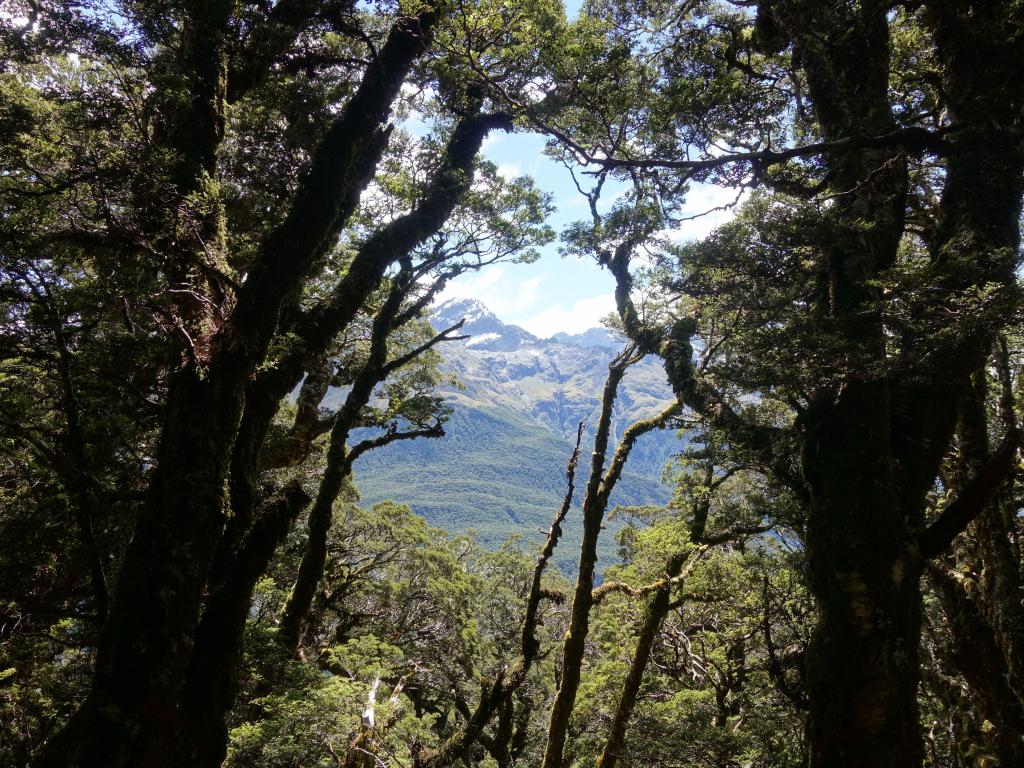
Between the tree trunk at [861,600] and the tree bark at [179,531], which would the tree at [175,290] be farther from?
the tree trunk at [861,600]

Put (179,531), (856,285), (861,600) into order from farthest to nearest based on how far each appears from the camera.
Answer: (856,285), (861,600), (179,531)

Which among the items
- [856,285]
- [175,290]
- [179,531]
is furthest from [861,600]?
[175,290]

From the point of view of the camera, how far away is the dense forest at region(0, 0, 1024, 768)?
425 centimetres

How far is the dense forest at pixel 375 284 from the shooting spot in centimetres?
425

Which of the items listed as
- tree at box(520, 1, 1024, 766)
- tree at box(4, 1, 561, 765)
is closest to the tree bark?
tree at box(4, 1, 561, 765)

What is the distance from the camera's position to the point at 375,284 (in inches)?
291

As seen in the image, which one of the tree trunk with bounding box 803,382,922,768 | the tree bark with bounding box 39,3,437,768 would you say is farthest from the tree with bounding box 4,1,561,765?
the tree trunk with bounding box 803,382,922,768

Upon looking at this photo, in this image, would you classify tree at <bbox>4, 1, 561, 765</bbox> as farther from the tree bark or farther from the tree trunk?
the tree trunk

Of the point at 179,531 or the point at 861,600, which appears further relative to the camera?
the point at 861,600

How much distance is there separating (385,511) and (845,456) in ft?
69.1

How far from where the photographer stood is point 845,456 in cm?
491

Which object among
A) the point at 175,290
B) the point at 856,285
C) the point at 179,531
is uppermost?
→ the point at 856,285

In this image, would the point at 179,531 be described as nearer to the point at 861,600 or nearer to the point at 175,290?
the point at 175,290

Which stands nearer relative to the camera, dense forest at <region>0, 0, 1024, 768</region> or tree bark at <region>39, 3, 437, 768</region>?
tree bark at <region>39, 3, 437, 768</region>
